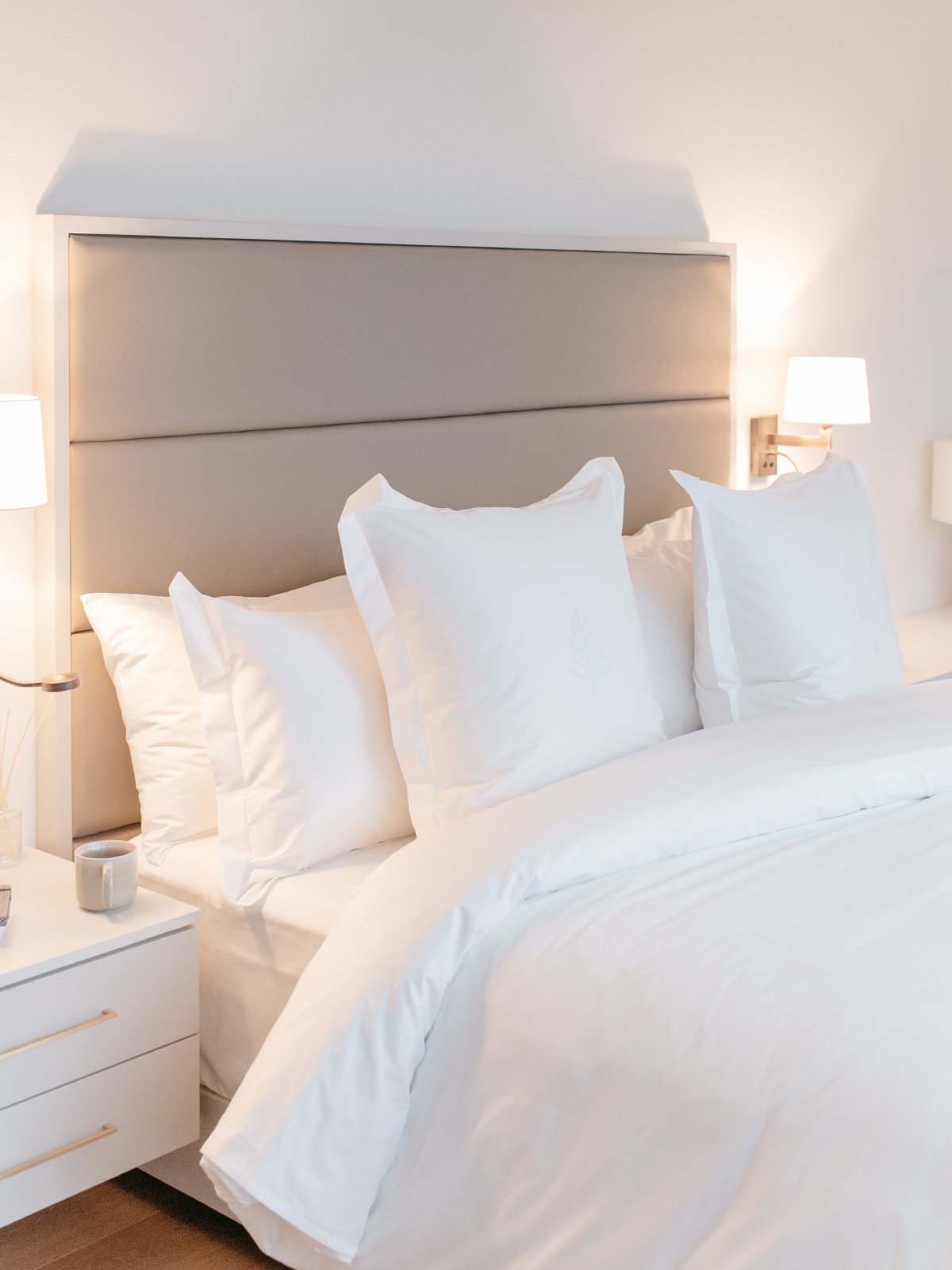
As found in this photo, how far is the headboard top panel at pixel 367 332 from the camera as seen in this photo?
2.13 m

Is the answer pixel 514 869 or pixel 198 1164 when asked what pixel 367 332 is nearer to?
pixel 514 869

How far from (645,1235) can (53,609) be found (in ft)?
4.11

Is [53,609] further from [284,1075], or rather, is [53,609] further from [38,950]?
[284,1075]

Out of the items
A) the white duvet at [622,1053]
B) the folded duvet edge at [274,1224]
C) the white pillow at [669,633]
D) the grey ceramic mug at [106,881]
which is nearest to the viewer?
the white duvet at [622,1053]

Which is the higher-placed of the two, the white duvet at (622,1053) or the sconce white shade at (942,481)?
the sconce white shade at (942,481)

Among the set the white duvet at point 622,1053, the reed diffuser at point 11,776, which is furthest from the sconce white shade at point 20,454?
the white duvet at point 622,1053

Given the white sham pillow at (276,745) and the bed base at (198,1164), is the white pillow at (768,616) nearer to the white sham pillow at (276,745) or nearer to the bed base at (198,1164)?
the white sham pillow at (276,745)

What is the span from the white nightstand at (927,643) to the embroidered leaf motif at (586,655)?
1.16 m

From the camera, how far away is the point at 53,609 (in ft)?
6.85

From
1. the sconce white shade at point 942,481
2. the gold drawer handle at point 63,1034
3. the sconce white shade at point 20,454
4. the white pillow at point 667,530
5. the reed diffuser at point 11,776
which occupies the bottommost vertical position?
the gold drawer handle at point 63,1034

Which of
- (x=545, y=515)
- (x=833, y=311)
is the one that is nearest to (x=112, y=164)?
(x=545, y=515)

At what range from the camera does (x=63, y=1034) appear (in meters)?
1.74

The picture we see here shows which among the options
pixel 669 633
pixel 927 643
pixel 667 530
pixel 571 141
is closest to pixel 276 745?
pixel 669 633

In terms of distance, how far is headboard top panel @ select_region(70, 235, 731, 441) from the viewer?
2.13 m
